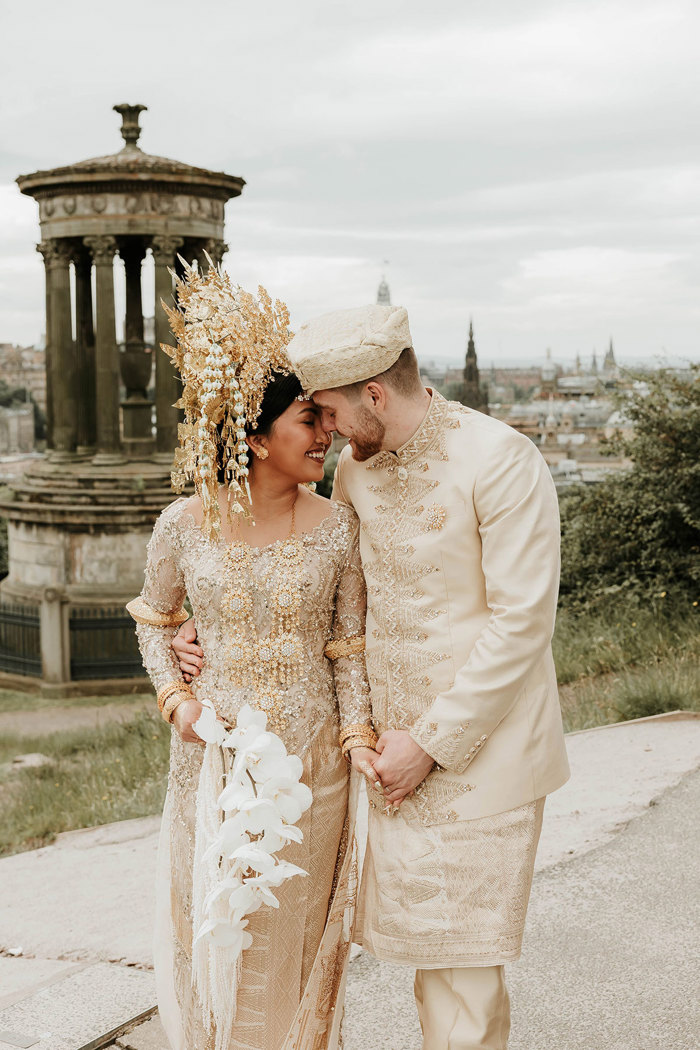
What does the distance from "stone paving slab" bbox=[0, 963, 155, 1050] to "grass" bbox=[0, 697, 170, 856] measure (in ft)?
10.6

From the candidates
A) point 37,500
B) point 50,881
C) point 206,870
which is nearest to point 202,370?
point 206,870

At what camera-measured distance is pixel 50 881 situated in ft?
20.8

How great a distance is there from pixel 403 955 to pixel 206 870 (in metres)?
0.54

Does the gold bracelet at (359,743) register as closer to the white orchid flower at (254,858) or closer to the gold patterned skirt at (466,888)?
the gold patterned skirt at (466,888)

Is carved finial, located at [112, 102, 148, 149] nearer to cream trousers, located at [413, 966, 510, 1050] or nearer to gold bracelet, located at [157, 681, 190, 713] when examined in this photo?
gold bracelet, located at [157, 681, 190, 713]

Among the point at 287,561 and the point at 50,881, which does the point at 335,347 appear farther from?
the point at 50,881

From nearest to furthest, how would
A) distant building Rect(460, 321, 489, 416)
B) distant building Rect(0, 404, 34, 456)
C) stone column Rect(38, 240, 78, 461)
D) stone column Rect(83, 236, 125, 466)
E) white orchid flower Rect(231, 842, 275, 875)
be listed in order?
white orchid flower Rect(231, 842, 275, 875), stone column Rect(83, 236, 125, 466), stone column Rect(38, 240, 78, 461), distant building Rect(460, 321, 489, 416), distant building Rect(0, 404, 34, 456)

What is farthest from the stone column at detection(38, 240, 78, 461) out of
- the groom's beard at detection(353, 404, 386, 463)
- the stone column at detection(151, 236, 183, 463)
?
the groom's beard at detection(353, 404, 386, 463)

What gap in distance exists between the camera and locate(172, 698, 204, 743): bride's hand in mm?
3195

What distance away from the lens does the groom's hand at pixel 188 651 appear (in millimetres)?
3275

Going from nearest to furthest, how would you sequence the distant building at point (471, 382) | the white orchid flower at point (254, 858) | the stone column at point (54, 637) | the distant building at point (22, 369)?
the white orchid flower at point (254, 858)
the stone column at point (54, 637)
the distant building at point (471, 382)
the distant building at point (22, 369)

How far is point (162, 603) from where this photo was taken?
3406 millimetres

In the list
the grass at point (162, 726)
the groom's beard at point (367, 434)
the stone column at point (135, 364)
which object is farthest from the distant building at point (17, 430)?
the groom's beard at point (367, 434)

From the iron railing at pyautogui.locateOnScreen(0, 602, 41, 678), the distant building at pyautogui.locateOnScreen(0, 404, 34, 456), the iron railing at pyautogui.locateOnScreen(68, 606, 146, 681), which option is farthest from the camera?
the distant building at pyautogui.locateOnScreen(0, 404, 34, 456)
